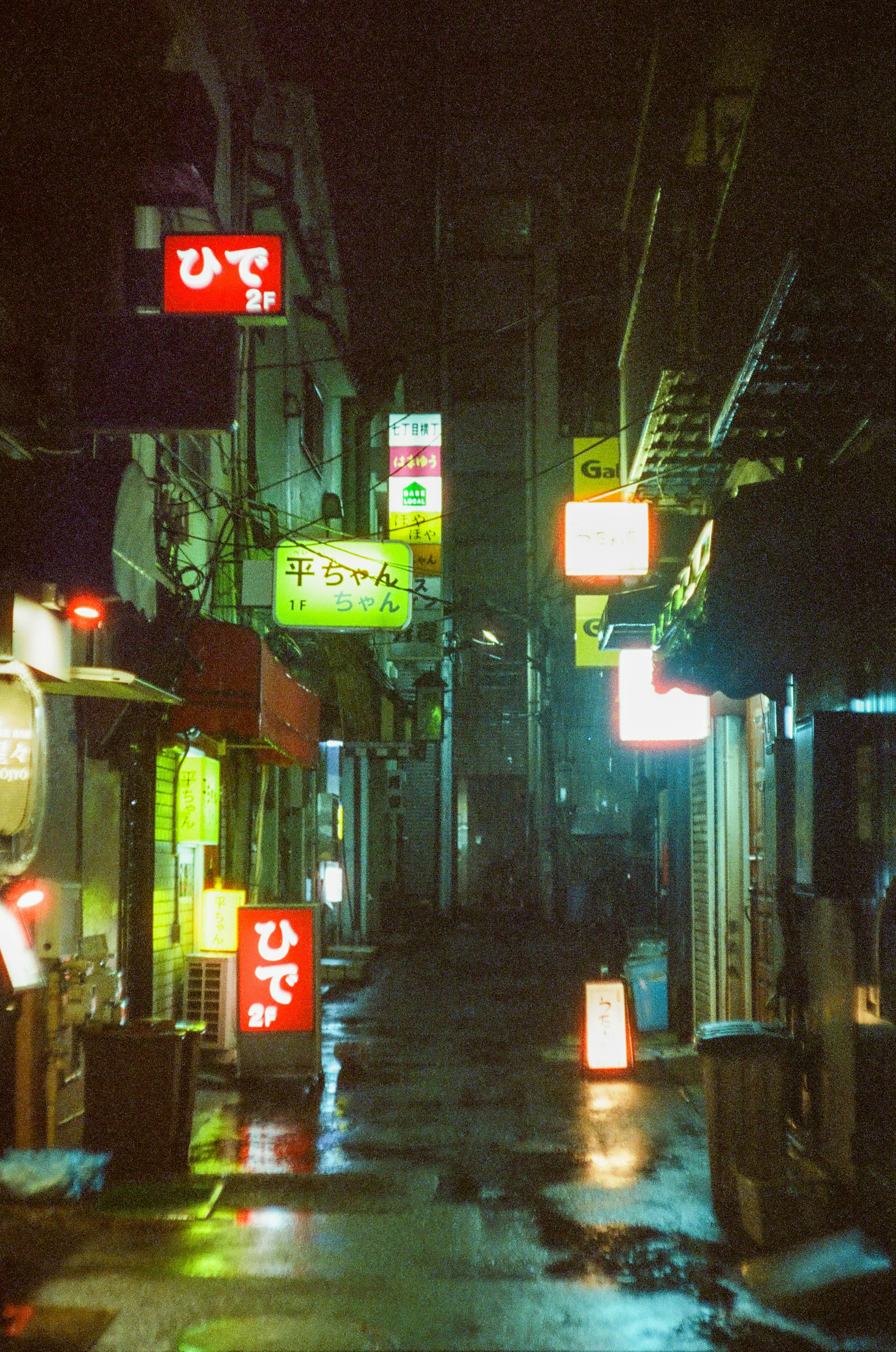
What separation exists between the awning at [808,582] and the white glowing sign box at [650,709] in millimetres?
3550

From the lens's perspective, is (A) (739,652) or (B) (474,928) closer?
(A) (739,652)

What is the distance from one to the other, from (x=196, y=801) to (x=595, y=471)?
9.36m

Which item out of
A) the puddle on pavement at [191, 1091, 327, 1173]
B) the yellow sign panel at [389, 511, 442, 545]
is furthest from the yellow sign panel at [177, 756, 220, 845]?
the yellow sign panel at [389, 511, 442, 545]

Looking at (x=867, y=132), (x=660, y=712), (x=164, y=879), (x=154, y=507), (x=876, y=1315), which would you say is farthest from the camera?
(x=660, y=712)

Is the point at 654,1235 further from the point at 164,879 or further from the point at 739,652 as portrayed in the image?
the point at 164,879

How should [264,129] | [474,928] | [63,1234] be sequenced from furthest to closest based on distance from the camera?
[474,928] < [264,129] < [63,1234]

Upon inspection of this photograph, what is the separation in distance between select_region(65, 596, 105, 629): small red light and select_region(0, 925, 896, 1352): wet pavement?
4108mm

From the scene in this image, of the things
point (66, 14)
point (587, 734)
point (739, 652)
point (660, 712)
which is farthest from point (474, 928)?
point (66, 14)

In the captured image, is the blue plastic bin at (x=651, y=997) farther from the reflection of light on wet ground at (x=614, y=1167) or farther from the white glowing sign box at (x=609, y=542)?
the reflection of light on wet ground at (x=614, y=1167)

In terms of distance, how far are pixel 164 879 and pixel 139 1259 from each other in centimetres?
640

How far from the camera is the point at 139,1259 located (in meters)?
6.48

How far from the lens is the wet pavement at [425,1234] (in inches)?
220

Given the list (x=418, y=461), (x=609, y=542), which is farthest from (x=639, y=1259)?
(x=418, y=461)

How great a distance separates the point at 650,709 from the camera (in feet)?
49.9
